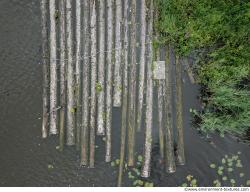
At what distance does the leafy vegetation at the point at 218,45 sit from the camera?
6316 mm

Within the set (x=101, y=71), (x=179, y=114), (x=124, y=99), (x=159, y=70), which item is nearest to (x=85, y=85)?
(x=101, y=71)

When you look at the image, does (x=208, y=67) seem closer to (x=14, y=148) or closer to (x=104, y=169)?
(x=104, y=169)

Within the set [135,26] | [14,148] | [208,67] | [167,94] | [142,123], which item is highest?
[135,26]

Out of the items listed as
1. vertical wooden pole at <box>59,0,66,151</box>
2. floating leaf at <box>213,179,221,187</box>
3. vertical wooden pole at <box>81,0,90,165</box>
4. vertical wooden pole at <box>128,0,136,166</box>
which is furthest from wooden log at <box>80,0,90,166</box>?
floating leaf at <box>213,179,221,187</box>

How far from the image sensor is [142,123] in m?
6.75

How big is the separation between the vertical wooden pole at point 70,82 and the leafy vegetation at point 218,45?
5.37 ft

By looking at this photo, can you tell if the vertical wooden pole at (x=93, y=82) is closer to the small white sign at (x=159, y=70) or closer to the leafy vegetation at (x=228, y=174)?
the small white sign at (x=159, y=70)

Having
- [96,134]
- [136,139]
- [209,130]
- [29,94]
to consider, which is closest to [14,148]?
[29,94]

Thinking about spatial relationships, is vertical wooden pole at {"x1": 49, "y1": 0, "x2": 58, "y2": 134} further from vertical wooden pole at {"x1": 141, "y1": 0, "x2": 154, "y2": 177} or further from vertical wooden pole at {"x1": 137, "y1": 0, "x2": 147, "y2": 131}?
vertical wooden pole at {"x1": 141, "y1": 0, "x2": 154, "y2": 177}

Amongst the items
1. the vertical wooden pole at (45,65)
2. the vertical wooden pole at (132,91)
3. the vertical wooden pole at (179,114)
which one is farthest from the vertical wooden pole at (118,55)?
the vertical wooden pole at (45,65)

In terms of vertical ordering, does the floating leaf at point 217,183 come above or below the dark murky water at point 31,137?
below

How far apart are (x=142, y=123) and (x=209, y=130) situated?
1295 mm

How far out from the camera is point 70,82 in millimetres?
6637

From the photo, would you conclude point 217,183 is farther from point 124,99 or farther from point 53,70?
point 53,70
